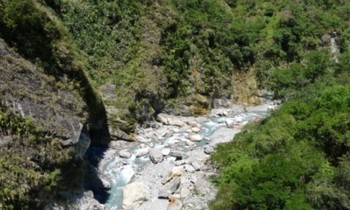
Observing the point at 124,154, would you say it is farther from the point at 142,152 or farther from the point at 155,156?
the point at 155,156

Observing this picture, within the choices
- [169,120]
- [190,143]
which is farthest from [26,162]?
[169,120]

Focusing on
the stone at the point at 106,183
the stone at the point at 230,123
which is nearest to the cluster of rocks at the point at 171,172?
the stone at the point at 106,183

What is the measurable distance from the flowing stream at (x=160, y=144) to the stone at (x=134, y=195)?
556mm

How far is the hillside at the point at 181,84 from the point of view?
81.0 ft

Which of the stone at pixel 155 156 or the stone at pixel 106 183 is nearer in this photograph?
the stone at pixel 106 183

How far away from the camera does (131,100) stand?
41.4 meters

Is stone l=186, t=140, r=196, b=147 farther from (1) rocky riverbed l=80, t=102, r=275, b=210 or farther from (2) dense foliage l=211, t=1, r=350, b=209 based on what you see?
(2) dense foliage l=211, t=1, r=350, b=209

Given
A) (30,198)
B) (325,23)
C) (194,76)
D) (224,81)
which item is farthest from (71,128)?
(325,23)

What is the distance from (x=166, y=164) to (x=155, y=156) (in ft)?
4.58

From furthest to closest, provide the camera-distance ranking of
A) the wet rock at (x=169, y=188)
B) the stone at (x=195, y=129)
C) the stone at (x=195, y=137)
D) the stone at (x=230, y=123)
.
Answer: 1. the stone at (x=230, y=123)
2. the stone at (x=195, y=129)
3. the stone at (x=195, y=137)
4. the wet rock at (x=169, y=188)

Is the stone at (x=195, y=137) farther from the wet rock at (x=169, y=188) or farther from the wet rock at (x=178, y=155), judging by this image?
the wet rock at (x=169, y=188)

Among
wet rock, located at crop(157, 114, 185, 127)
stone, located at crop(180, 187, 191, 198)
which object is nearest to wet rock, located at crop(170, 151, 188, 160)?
stone, located at crop(180, 187, 191, 198)

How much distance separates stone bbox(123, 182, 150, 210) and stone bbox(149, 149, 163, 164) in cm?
371

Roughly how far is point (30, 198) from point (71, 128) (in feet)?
18.7
